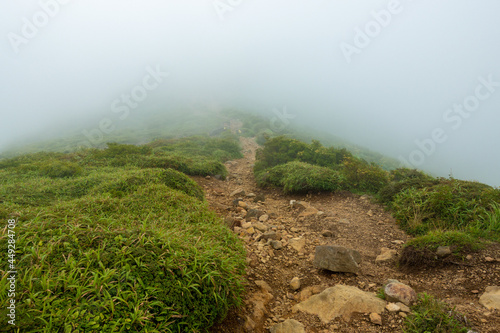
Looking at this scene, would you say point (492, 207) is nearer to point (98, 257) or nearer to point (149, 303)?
point (149, 303)

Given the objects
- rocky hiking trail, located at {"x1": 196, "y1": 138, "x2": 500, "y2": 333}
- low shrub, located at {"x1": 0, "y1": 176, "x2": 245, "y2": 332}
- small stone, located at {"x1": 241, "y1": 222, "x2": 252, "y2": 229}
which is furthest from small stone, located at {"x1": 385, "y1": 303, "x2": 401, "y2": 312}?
small stone, located at {"x1": 241, "y1": 222, "x2": 252, "y2": 229}

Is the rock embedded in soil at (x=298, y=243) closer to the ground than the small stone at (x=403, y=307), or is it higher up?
closer to the ground

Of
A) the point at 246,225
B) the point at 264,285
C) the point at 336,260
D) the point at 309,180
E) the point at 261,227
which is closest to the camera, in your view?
the point at 264,285

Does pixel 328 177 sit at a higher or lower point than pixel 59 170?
higher

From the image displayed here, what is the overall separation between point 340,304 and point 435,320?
1139 mm

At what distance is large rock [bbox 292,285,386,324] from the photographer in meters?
3.54

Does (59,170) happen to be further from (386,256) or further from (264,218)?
(386,256)

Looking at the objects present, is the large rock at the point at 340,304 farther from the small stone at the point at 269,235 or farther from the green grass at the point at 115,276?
the small stone at the point at 269,235

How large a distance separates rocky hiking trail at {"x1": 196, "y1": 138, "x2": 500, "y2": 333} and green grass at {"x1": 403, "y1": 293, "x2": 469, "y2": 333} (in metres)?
0.15

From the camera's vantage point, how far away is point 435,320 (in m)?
2.97

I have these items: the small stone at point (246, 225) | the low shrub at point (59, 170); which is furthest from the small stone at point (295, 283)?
the low shrub at point (59, 170)

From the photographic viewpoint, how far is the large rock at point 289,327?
134 inches
